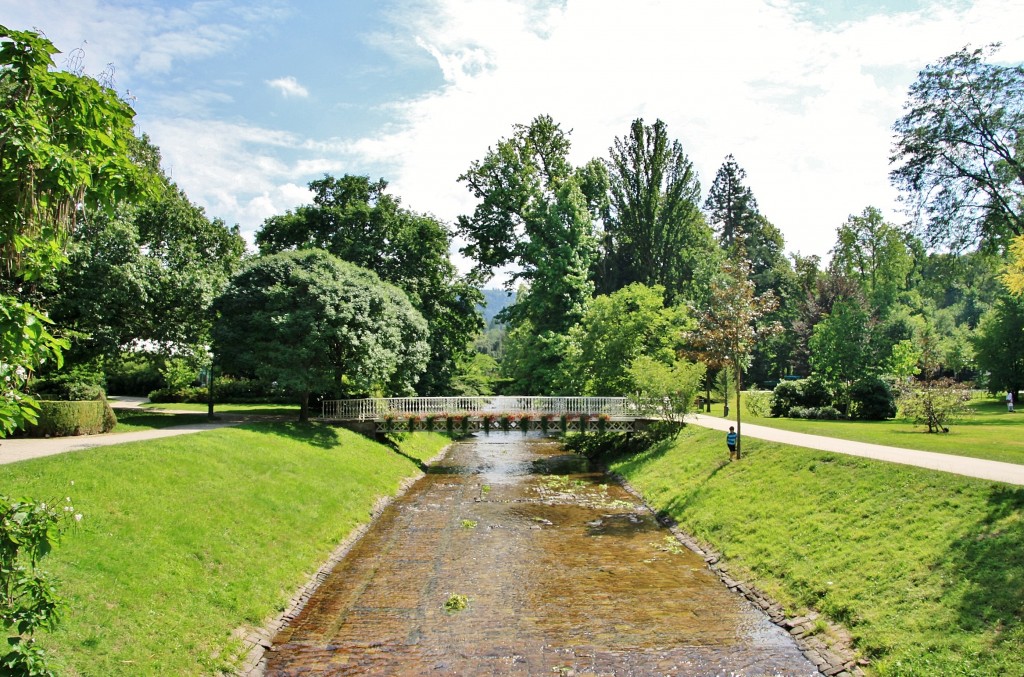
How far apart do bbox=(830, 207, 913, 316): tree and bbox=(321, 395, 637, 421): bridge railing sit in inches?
2057

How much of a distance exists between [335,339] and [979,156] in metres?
35.9

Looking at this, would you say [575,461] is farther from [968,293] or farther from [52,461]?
[968,293]

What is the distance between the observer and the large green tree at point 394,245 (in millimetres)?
43750

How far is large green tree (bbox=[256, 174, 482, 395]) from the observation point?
4375 centimetres

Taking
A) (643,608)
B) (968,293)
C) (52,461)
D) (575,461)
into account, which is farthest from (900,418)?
(968,293)

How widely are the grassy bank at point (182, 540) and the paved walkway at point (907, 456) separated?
16.1 meters

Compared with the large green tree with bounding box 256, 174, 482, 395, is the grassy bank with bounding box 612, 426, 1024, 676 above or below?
below

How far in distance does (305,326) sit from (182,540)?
626 inches

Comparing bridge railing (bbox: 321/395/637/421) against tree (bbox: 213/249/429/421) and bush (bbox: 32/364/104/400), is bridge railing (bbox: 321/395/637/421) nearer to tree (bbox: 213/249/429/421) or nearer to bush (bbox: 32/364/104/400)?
Result: tree (bbox: 213/249/429/421)

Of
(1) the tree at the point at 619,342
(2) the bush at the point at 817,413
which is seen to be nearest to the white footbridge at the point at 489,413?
(1) the tree at the point at 619,342

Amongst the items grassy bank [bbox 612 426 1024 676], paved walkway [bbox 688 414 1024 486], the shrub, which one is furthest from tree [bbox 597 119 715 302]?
grassy bank [bbox 612 426 1024 676]

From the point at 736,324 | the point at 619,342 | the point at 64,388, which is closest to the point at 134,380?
the point at 64,388

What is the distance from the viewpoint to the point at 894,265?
75.6m

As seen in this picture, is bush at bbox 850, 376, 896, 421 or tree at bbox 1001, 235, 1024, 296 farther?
bush at bbox 850, 376, 896, 421
